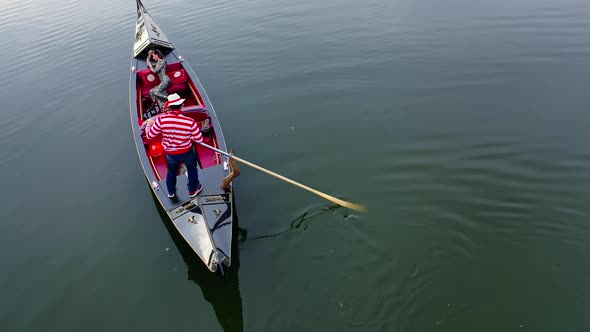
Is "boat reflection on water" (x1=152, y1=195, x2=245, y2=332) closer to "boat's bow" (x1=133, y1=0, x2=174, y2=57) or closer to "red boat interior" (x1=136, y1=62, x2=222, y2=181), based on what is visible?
"red boat interior" (x1=136, y1=62, x2=222, y2=181)

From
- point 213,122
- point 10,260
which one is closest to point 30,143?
point 10,260

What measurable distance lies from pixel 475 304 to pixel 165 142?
4.55 m

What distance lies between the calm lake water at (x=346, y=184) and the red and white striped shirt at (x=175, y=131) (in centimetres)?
153

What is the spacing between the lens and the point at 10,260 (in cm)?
605

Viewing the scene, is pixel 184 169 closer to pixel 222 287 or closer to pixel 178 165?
pixel 178 165

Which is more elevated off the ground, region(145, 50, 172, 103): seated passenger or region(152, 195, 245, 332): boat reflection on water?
region(145, 50, 172, 103): seated passenger

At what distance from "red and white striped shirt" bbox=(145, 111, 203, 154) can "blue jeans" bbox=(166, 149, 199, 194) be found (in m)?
0.10

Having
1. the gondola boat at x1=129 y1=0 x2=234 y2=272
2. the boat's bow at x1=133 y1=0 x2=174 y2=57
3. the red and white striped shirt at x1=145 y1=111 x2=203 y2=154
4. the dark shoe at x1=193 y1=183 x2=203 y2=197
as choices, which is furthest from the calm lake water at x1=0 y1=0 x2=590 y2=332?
the red and white striped shirt at x1=145 y1=111 x2=203 y2=154

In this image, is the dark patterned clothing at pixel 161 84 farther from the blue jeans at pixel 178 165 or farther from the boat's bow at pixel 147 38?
the blue jeans at pixel 178 165

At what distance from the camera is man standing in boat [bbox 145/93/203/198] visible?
209 inches

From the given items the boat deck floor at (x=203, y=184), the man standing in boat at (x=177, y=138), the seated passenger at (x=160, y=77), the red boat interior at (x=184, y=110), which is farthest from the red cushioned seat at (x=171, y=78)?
the boat deck floor at (x=203, y=184)

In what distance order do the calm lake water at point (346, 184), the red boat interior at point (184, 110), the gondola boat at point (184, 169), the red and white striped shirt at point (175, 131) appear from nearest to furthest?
the calm lake water at point (346, 184)
the gondola boat at point (184, 169)
the red and white striped shirt at point (175, 131)
the red boat interior at point (184, 110)

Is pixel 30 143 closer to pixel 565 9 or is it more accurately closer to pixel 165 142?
pixel 165 142

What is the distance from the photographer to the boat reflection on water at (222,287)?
188 inches
